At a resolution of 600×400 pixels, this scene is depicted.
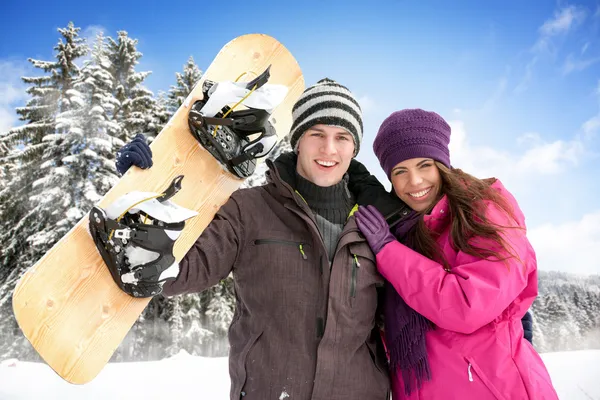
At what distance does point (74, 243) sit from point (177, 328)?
14.1m

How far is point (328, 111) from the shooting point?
220 cm

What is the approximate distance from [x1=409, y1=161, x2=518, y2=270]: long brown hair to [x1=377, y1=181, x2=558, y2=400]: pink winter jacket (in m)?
0.04

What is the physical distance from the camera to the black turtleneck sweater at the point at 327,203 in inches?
83.4

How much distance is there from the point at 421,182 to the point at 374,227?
0.39 metres

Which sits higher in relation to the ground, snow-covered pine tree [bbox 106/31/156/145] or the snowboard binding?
snow-covered pine tree [bbox 106/31/156/145]

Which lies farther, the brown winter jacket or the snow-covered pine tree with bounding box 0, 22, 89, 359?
the snow-covered pine tree with bounding box 0, 22, 89, 359

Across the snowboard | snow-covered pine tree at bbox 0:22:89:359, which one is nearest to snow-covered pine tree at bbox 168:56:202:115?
snow-covered pine tree at bbox 0:22:89:359

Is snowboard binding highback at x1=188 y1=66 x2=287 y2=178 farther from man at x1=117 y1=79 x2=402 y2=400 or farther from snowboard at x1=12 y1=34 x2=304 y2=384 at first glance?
man at x1=117 y1=79 x2=402 y2=400

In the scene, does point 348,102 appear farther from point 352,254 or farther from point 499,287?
point 499,287

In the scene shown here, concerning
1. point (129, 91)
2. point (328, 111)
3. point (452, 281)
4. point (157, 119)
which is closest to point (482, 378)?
point (452, 281)

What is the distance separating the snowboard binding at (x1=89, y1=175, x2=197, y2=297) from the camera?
1574 mm

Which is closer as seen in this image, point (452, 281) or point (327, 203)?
point (452, 281)

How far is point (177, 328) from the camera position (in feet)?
48.5

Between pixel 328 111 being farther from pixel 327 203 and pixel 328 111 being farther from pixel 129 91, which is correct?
pixel 129 91
